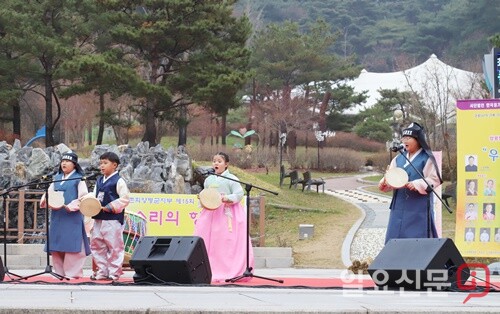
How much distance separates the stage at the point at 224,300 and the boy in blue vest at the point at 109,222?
6.40 feet

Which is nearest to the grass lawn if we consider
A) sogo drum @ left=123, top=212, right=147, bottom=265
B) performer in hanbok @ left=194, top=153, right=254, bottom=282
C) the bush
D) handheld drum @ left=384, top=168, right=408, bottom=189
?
sogo drum @ left=123, top=212, right=147, bottom=265

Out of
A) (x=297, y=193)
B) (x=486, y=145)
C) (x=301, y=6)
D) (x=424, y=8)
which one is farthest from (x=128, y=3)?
(x=424, y=8)

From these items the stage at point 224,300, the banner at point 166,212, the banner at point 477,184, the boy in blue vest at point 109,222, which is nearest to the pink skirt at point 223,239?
the boy in blue vest at point 109,222

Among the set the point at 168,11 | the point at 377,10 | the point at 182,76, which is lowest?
the point at 182,76

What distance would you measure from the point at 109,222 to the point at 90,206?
393 mm

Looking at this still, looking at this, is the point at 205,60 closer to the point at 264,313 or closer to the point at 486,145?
the point at 486,145

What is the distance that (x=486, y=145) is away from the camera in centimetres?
1344

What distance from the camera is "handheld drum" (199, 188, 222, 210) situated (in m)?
11.2

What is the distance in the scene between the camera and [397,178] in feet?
32.2

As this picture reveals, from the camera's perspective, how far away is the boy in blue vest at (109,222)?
36.0 feet

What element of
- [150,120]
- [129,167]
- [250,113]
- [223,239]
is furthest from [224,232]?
[250,113]

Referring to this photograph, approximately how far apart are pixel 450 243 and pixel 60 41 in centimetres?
2451

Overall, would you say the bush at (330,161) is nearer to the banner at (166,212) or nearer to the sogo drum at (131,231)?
the banner at (166,212)

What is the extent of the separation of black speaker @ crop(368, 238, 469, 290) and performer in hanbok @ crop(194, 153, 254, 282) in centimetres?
317
